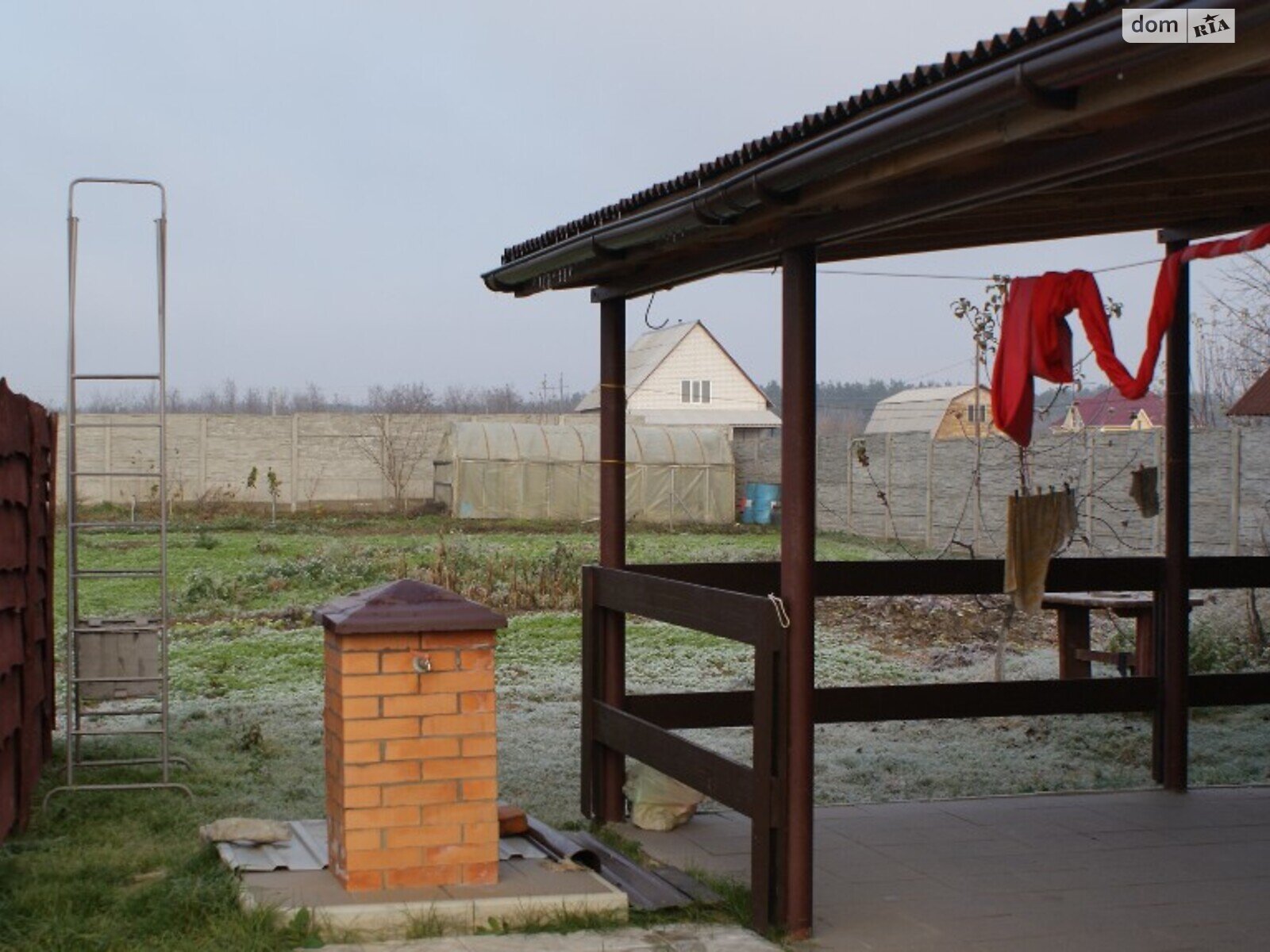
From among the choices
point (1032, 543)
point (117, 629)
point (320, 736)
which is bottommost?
point (320, 736)

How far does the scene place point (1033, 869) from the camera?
6570 mm

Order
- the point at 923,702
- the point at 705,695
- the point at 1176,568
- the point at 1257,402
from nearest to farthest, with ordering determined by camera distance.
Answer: the point at 705,695
the point at 923,702
the point at 1176,568
the point at 1257,402

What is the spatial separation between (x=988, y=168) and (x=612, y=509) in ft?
10.3

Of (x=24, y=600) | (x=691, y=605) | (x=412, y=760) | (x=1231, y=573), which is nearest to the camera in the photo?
(x=412, y=760)

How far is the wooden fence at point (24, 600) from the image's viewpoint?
677 centimetres

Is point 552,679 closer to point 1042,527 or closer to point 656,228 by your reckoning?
point 1042,527

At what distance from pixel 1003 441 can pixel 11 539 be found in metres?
17.1

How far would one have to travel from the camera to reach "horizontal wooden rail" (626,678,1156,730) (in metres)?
7.59

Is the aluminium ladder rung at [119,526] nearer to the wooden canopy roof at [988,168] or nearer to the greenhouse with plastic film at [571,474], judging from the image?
the wooden canopy roof at [988,168]

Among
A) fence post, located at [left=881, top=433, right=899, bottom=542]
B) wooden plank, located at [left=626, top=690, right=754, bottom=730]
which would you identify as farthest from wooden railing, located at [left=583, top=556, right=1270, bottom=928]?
fence post, located at [left=881, top=433, right=899, bottom=542]

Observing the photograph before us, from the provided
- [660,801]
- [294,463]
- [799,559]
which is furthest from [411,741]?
[294,463]

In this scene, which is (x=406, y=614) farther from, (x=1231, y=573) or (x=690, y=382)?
(x=690, y=382)

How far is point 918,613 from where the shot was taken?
667 inches

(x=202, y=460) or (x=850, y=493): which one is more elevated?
(x=202, y=460)
